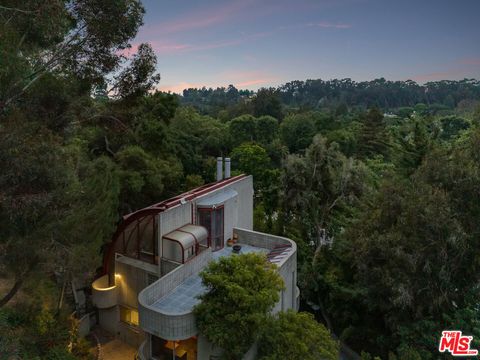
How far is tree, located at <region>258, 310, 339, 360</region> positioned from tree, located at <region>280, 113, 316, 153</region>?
44978 mm

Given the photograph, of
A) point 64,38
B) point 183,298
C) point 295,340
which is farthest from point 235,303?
point 64,38

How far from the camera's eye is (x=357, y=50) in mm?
50531

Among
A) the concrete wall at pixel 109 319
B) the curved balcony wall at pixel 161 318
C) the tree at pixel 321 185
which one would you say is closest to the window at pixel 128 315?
the concrete wall at pixel 109 319

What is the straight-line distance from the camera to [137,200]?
79.6ft

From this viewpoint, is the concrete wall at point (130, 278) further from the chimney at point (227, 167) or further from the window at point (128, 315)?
the chimney at point (227, 167)

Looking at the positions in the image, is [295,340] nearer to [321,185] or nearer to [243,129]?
[321,185]

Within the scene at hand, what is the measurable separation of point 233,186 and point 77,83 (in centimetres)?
1021

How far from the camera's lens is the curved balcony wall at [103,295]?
17094mm

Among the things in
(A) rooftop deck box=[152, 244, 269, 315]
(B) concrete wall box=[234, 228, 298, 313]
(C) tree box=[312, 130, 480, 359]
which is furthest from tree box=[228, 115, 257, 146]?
(A) rooftop deck box=[152, 244, 269, 315]

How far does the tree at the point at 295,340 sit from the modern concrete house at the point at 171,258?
996 mm

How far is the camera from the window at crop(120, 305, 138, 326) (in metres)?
17.4

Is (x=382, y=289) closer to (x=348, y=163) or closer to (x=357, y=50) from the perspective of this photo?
(x=348, y=163)

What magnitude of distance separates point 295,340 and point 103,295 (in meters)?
Result: 10.1

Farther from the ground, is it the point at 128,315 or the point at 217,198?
the point at 217,198
